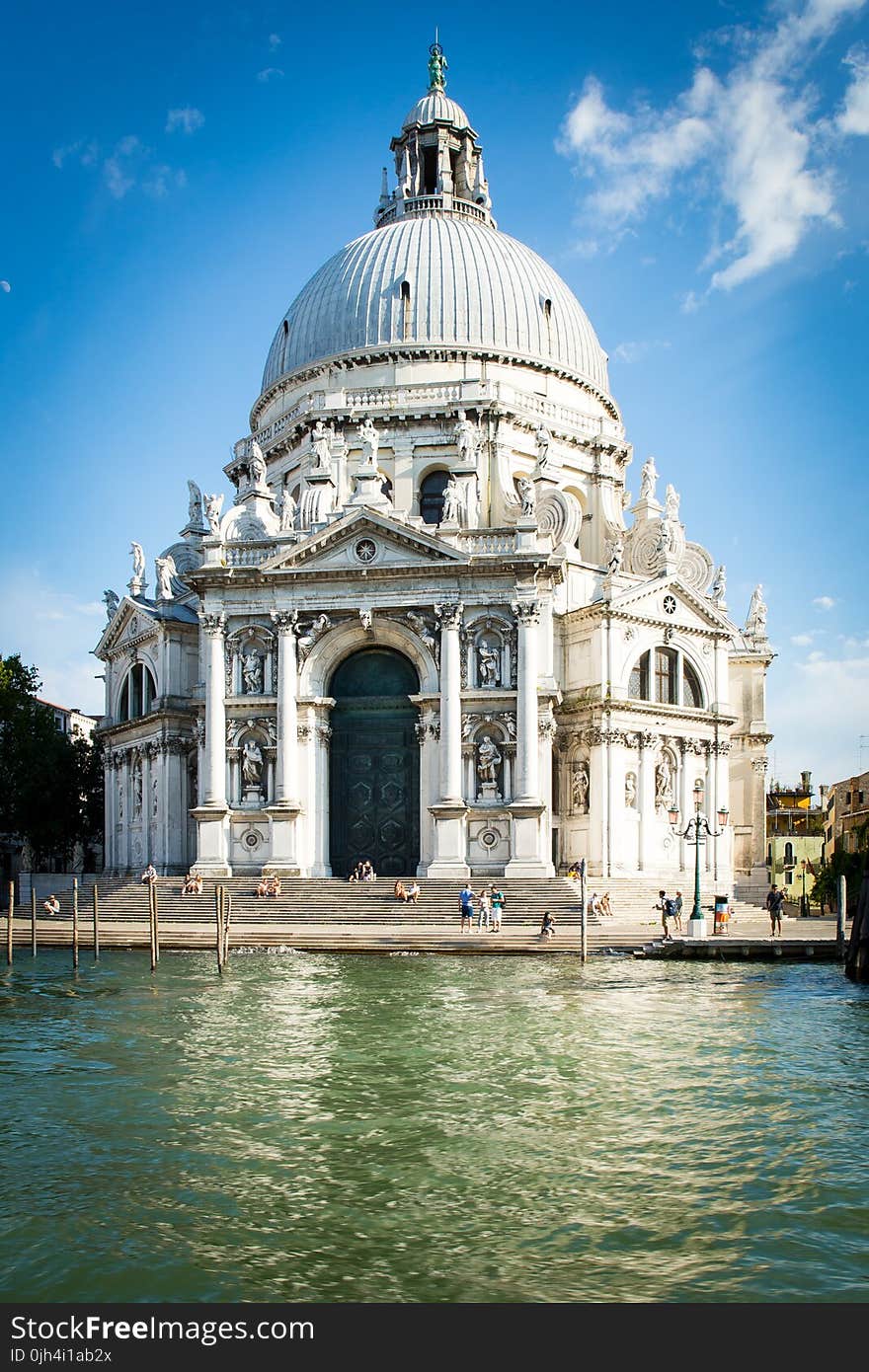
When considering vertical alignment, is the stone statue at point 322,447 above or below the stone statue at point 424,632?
above

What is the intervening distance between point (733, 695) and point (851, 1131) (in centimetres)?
3234

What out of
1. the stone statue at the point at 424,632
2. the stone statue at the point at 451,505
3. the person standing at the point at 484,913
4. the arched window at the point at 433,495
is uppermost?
the arched window at the point at 433,495

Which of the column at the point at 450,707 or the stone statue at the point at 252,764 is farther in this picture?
the stone statue at the point at 252,764

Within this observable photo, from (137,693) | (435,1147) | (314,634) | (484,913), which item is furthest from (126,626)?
(435,1147)

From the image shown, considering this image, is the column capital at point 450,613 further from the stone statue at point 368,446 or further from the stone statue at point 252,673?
the stone statue at point 252,673

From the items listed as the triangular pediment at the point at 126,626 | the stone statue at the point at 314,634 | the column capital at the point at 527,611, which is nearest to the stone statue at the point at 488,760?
the column capital at the point at 527,611

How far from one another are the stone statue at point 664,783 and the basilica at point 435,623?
11 cm

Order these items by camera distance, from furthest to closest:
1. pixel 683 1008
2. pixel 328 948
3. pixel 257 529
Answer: pixel 257 529, pixel 328 948, pixel 683 1008

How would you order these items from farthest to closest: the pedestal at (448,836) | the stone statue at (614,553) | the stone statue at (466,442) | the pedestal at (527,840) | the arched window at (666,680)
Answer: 1. the arched window at (666,680)
2. the stone statue at (614,553)
3. the stone statue at (466,442)
4. the pedestal at (448,836)
5. the pedestal at (527,840)

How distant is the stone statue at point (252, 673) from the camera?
3512 cm
